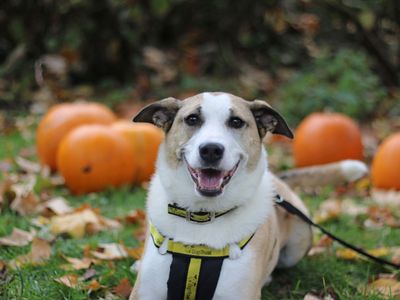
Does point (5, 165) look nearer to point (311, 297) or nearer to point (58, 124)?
point (58, 124)

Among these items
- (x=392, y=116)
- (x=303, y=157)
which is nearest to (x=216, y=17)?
(x=392, y=116)

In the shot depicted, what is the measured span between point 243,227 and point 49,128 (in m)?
3.50

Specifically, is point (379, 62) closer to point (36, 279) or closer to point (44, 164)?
Answer: point (44, 164)

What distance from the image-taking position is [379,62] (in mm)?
8750

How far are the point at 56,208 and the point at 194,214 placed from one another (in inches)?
77.3

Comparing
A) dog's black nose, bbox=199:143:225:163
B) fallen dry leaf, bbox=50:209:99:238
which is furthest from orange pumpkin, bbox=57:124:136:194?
dog's black nose, bbox=199:143:225:163

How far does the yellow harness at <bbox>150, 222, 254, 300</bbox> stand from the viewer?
2898 mm

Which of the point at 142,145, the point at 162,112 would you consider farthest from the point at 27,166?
the point at 162,112

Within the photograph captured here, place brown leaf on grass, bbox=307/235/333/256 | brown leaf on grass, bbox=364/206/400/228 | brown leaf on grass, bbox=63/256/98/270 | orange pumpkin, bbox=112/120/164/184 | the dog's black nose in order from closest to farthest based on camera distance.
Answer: the dog's black nose → brown leaf on grass, bbox=63/256/98/270 → brown leaf on grass, bbox=307/235/333/256 → brown leaf on grass, bbox=364/206/400/228 → orange pumpkin, bbox=112/120/164/184

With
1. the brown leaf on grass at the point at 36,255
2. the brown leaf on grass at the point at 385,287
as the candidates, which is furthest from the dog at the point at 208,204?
the brown leaf on grass at the point at 36,255

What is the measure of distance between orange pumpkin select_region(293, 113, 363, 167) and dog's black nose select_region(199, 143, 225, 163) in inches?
142

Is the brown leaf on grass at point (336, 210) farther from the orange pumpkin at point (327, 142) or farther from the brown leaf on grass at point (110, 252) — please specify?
the brown leaf on grass at point (110, 252)

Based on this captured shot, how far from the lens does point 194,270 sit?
2.91m

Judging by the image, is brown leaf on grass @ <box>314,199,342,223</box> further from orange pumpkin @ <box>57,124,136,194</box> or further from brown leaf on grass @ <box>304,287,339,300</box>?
orange pumpkin @ <box>57,124,136,194</box>
